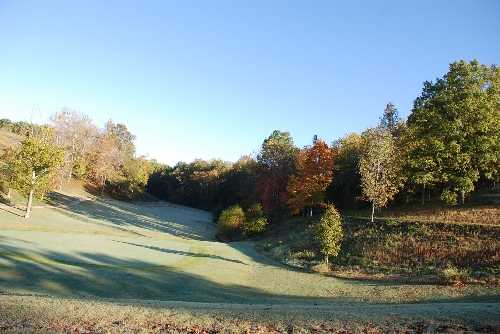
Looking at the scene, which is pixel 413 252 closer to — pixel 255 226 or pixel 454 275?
pixel 454 275

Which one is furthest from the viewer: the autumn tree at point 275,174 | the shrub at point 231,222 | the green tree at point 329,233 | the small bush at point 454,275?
the autumn tree at point 275,174

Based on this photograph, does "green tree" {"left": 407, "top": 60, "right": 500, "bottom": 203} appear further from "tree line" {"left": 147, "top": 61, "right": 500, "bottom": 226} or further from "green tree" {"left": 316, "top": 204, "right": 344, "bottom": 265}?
"green tree" {"left": 316, "top": 204, "right": 344, "bottom": 265}

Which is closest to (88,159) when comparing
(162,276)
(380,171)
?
(380,171)

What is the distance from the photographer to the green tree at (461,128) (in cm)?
5112

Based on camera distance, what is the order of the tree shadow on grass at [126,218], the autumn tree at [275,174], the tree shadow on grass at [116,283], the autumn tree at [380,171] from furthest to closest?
1. the autumn tree at [275,174]
2. the tree shadow on grass at [126,218]
3. the autumn tree at [380,171]
4. the tree shadow on grass at [116,283]

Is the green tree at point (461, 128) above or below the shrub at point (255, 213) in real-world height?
above

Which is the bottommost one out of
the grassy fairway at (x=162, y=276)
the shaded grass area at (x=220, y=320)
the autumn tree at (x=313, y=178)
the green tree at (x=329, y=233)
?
the grassy fairway at (x=162, y=276)

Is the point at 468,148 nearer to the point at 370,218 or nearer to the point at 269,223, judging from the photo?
the point at 370,218

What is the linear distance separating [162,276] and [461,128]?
42.0 meters

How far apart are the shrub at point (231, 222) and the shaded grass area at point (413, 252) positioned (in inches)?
947

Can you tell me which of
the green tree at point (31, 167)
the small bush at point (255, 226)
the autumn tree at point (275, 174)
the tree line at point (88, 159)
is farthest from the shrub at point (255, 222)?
the tree line at point (88, 159)

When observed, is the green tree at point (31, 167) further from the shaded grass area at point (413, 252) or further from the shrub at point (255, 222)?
the shaded grass area at point (413, 252)

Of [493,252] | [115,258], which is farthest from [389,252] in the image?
[115,258]

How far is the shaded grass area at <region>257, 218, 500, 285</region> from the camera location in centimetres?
3759
